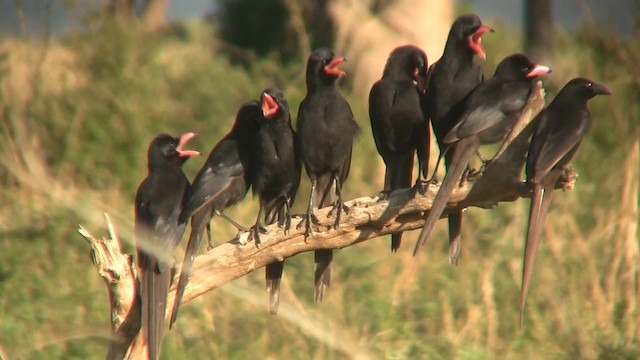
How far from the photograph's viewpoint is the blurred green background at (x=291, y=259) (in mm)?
6344

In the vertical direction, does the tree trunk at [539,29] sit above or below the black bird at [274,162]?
above

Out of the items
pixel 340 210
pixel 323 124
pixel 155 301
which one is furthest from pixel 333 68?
pixel 155 301

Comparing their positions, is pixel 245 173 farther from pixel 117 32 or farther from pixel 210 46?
pixel 210 46

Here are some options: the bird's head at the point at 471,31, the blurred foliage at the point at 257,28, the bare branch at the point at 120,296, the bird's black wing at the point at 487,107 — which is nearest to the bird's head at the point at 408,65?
the bird's head at the point at 471,31

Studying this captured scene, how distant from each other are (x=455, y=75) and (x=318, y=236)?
949 millimetres

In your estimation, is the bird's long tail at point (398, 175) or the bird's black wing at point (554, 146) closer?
the bird's black wing at point (554, 146)

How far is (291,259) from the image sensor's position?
289 inches

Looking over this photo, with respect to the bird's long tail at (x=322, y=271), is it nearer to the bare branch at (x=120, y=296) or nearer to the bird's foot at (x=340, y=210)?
the bird's foot at (x=340, y=210)

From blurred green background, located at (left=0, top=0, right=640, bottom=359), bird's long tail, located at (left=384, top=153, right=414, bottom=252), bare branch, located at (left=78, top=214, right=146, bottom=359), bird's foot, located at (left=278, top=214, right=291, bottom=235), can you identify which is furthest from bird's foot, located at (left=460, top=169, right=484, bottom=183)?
bare branch, located at (left=78, top=214, right=146, bottom=359)

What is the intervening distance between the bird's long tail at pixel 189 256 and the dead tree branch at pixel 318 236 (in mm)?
63

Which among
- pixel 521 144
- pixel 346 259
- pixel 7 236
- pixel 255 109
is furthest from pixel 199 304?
pixel 521 144

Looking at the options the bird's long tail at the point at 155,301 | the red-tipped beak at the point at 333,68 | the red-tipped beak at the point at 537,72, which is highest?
the red-tipped beak at the point at 333,68

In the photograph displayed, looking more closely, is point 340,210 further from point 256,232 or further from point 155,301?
point 155,301

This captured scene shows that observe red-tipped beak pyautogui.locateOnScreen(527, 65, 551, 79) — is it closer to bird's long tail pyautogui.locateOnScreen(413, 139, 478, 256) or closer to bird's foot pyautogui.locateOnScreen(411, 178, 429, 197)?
bird's long tail pyautogui.locateOnScreen(413, 139, 478, 256)
